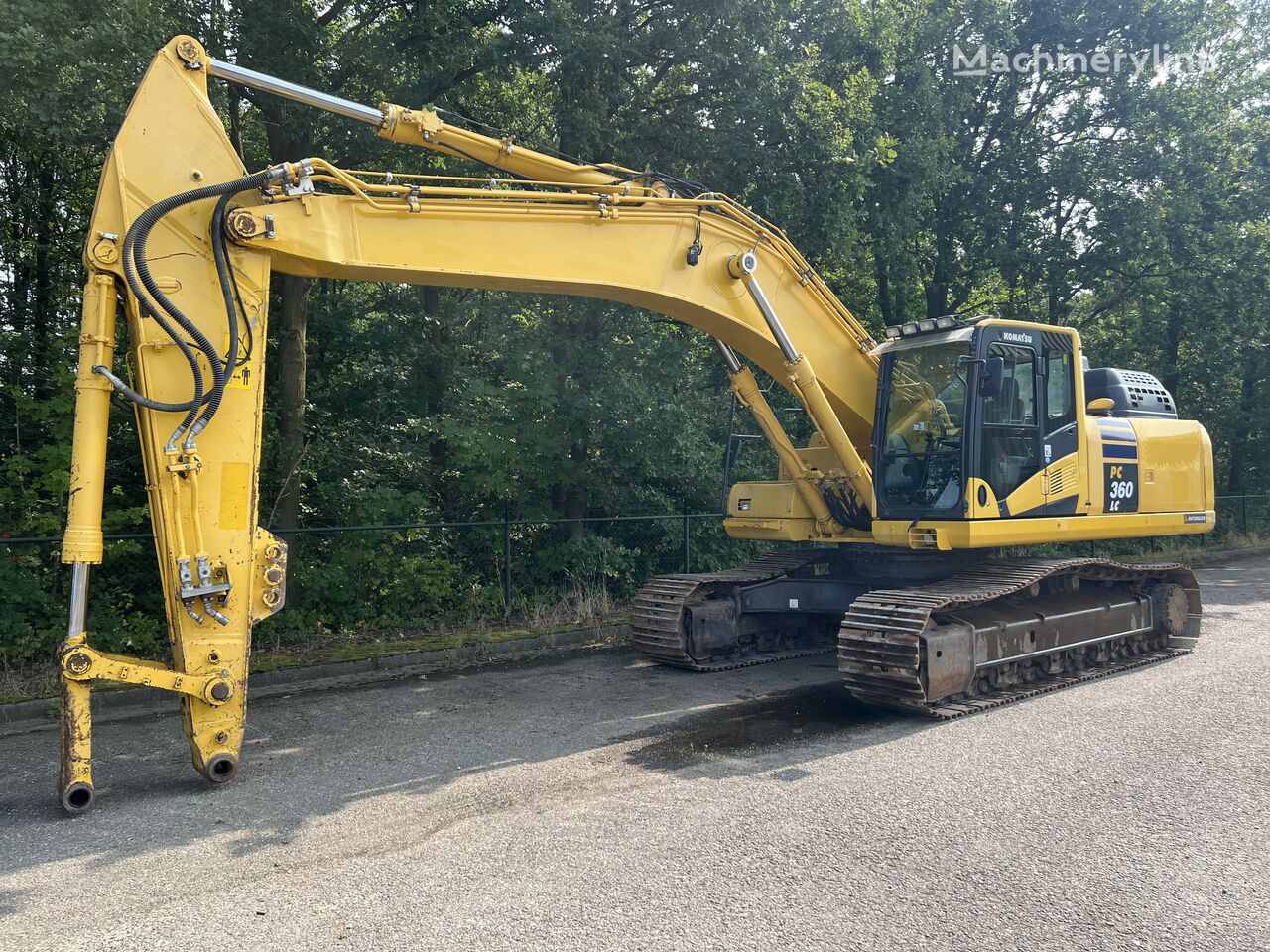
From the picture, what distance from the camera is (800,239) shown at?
12133mm

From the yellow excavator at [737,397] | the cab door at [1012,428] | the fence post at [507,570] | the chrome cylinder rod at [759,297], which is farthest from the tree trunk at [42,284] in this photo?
the cab door at [1012,428]

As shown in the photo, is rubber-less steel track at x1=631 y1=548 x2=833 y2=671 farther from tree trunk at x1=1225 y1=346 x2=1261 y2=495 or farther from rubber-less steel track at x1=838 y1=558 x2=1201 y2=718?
tree trunk at x1=1225 y1=346 x2=1261 y2=495

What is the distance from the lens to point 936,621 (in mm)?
7633

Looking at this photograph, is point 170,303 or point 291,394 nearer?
point 170,303

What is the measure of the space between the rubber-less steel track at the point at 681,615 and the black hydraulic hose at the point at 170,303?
188 inches

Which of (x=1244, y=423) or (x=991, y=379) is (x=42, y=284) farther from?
(x=1244, y=423)

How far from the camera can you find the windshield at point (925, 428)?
26.7 ft

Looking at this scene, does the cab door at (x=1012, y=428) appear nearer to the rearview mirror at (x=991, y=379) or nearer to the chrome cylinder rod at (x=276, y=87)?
the rearview mirror at (x=991, y=379)

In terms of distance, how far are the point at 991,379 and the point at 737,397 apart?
2304mm

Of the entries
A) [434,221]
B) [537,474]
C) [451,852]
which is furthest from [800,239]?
[451,852]

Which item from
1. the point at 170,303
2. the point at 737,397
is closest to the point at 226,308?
the point at 170,303

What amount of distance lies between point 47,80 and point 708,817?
7537 millimetres

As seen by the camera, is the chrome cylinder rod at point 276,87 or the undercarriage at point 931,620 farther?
the undercarriage at point 931,620

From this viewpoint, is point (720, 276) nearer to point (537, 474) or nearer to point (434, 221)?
point (434, 221)
